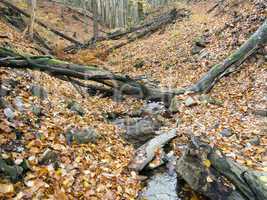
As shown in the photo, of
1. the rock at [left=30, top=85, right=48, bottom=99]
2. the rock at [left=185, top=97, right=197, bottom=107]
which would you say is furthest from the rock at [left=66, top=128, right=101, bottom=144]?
the rock at [left=185, top=97, right=197, bottom=107]

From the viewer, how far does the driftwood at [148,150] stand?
20.3ft

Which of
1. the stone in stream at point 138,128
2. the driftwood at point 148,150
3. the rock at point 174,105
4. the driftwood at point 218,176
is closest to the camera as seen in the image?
the driftwood at point 218,176

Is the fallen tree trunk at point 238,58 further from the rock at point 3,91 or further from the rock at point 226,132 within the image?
the rock at point 3,91

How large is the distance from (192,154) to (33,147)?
2.49m

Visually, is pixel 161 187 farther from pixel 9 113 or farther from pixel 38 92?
pixel 38 92

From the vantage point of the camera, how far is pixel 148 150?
6.73m

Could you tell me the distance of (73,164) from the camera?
5.31 metres

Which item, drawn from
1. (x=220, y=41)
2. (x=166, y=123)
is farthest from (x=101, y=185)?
(x=220, y=41)

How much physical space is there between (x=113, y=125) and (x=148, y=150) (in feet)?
5.93

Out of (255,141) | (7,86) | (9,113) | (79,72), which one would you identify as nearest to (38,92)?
(7,86)

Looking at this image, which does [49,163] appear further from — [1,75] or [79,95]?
[79,95]

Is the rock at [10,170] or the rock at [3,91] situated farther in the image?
the rock at [3,91]

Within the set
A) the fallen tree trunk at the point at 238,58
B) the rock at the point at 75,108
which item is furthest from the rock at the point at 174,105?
the rock at the point at 75,108

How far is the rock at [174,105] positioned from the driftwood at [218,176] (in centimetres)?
377
